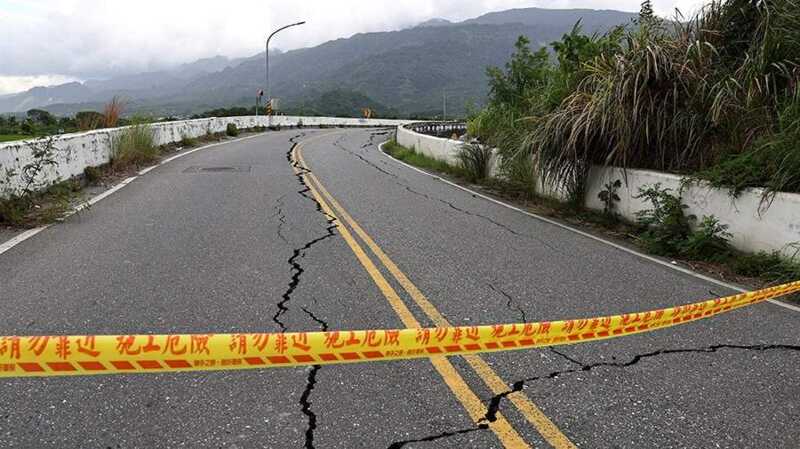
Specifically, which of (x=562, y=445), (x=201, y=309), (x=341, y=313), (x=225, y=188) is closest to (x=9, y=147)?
(x=225, y=188)

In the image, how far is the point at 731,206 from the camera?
6.91 m

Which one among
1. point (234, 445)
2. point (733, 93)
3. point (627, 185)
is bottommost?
point (234, 445)

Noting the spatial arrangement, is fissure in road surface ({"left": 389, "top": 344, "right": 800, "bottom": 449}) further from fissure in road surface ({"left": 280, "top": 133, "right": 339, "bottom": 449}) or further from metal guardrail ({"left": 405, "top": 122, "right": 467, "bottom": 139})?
metal guardrail ({"left": 405, "top": 122, "right": 467, "bottom": 139})

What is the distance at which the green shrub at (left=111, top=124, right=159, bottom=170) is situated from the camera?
44.9ft

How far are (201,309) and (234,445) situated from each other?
6.55 ft

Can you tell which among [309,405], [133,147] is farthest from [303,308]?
[133,147]

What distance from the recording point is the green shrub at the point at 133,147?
13.7m

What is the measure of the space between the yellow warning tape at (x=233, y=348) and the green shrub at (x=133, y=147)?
12055 mm

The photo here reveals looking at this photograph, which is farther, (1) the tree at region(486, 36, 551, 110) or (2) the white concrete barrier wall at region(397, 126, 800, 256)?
(1) the tree at region(486, 36, 551, 110)

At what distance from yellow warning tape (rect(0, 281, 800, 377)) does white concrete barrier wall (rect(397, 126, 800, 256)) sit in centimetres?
431

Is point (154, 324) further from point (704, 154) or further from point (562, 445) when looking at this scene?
point (704, 154)

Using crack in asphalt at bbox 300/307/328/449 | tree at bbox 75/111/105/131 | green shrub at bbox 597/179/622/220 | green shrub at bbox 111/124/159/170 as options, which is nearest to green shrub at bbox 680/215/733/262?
green shrub at bbox 597/179/622/220

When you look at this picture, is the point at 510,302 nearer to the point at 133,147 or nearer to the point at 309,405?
the point at 309,405

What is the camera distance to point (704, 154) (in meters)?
8.20
